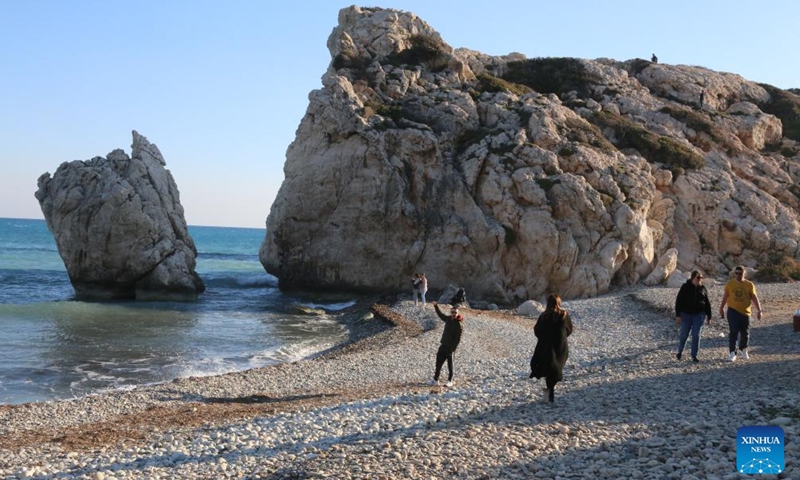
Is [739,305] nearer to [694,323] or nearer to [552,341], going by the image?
[694,323]

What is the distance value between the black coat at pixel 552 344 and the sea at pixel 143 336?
13.7 metres

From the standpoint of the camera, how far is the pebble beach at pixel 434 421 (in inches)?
335

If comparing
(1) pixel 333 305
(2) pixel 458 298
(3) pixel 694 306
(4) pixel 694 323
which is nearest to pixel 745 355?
(4) pixel 694 323

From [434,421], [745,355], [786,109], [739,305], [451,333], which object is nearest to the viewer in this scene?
[434,421]

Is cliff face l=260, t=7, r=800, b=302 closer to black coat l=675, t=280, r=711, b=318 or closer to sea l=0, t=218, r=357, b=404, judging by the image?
sea l=0, t=218, r=357, b=404

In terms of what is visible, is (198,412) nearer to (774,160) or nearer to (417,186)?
(417,186)

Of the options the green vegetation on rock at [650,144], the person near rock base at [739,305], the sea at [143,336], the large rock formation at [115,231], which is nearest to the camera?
the person near rock base at [739,305]

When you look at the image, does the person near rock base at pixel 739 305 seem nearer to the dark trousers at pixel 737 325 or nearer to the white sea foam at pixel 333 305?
the dark trousers at pixel 737 325

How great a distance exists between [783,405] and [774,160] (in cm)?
4725

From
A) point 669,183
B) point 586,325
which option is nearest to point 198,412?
point 586,325

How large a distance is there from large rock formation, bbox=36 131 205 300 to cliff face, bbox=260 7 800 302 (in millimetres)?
7412

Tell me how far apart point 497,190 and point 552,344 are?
3016 centimetres

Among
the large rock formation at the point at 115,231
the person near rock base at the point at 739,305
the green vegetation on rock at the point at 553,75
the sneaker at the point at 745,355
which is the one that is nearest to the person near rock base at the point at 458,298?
the person near rock base at the point at 739,305

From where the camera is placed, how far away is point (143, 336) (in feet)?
94.5
